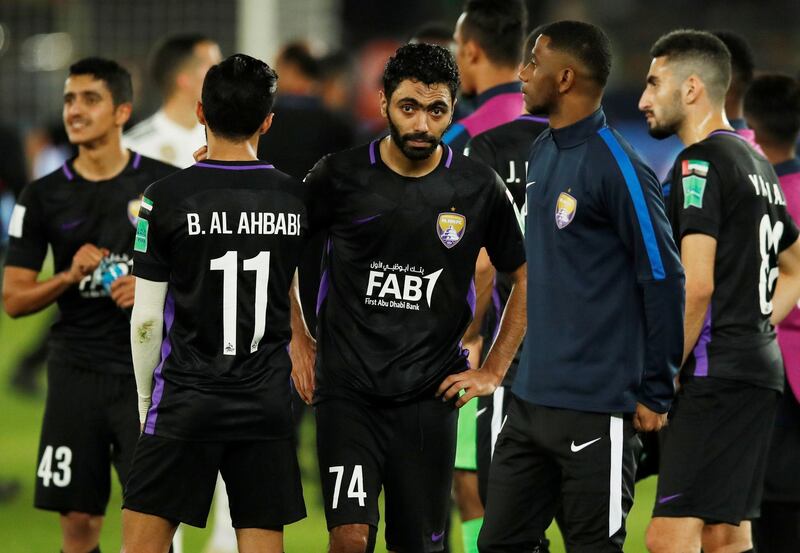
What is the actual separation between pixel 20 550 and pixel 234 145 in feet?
11.6

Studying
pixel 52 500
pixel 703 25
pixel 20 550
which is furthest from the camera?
pixel 703 25

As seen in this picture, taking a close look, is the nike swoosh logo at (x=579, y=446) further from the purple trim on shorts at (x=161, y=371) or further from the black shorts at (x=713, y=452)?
the purple trim on shorts at (x=161, y=371)

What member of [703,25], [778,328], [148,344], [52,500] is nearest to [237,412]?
[148,344]

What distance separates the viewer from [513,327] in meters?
4.92

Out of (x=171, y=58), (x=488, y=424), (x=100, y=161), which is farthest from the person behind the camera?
(x=171, y=58)

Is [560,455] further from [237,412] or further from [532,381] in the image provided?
[237,412]

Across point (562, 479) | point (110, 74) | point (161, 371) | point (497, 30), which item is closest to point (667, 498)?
point (562, 479)

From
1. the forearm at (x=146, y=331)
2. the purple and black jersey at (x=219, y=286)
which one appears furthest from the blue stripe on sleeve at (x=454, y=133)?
the forearm at (x=146, y=331)

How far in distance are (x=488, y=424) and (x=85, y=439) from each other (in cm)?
171

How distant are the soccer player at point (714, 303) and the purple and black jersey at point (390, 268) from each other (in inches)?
32.0

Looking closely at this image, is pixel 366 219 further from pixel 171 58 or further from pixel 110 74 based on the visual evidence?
pixel 171 58

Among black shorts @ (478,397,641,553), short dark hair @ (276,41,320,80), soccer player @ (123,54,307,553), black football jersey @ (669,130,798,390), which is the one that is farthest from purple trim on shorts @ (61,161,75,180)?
short dark hair @ (276,41,320,80)

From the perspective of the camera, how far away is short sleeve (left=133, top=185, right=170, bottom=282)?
429 cm

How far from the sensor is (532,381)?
4.56 metres
